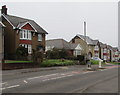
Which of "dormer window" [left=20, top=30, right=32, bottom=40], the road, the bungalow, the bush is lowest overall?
the road

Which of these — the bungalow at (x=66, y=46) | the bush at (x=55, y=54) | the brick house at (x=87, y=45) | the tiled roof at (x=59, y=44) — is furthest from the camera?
the brick house at (x=87, y=45)

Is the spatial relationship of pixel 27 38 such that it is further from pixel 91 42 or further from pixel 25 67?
pixel 91 42

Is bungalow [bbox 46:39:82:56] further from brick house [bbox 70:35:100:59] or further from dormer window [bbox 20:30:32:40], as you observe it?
dormer window [bbox 20:30:32:40]

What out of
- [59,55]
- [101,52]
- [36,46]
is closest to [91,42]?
[101,52]

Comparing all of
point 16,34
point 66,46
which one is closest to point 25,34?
point 16,34

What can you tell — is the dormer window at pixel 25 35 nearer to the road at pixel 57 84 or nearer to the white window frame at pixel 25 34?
the white window frame at pixel 25 34

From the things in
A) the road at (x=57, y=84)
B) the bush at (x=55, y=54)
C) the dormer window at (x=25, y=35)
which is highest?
the dormer window at (x=25, y=35)

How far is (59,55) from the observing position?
46.6m

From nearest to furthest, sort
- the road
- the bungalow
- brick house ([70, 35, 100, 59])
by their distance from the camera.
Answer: the road
the bungalow
brick house ([70, 35, 100, 59])

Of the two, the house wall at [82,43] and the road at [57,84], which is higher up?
the house wall at [82,43]

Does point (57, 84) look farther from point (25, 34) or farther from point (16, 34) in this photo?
point (25, 34)

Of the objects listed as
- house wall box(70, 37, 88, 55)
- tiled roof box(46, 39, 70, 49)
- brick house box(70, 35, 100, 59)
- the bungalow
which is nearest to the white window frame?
tiled roof box(46, 39, 70, 49)

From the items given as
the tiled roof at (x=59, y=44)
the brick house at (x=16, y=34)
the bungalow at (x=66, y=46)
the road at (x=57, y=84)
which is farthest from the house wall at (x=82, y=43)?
the road at (x=57, y=84)

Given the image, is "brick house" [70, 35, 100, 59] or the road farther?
"brick house" [70, 35, 100, 59]
